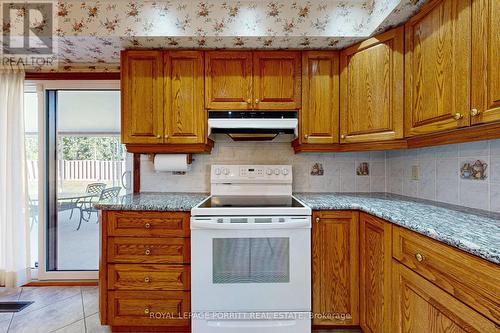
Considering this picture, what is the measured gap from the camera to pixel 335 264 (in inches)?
67.3

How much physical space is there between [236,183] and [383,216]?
3.87ft

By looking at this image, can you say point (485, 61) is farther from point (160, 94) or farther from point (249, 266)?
point (160, 94)

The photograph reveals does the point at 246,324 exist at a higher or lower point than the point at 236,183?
lower

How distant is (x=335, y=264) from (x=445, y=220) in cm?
71

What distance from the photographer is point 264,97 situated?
201 centimetres

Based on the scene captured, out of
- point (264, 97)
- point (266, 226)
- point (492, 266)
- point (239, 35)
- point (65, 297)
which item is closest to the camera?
point (492, 266)

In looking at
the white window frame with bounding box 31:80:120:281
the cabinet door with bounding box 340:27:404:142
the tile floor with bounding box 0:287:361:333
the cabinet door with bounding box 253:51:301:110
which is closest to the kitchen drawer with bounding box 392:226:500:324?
the cabinet door with bounding box 340:27:404:142

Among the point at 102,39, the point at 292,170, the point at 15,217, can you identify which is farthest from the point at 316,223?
the point at 15,217

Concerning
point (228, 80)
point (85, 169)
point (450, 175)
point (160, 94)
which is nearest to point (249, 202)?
point (228, 80)

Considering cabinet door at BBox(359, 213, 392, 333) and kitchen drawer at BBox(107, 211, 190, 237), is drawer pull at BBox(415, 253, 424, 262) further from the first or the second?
kitchen drawer at BBox(107, 211, 190, 237)

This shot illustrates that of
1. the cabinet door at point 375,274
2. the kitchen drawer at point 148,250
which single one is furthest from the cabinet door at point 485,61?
the kitchen drawer at point 148,250

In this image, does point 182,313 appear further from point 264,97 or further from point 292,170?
point 264,97

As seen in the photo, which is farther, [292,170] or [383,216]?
[292,170]

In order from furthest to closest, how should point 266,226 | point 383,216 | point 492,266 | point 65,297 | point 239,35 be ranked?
point 65,297, point 239,35, point 266,226, point 383,216, point 492,266
